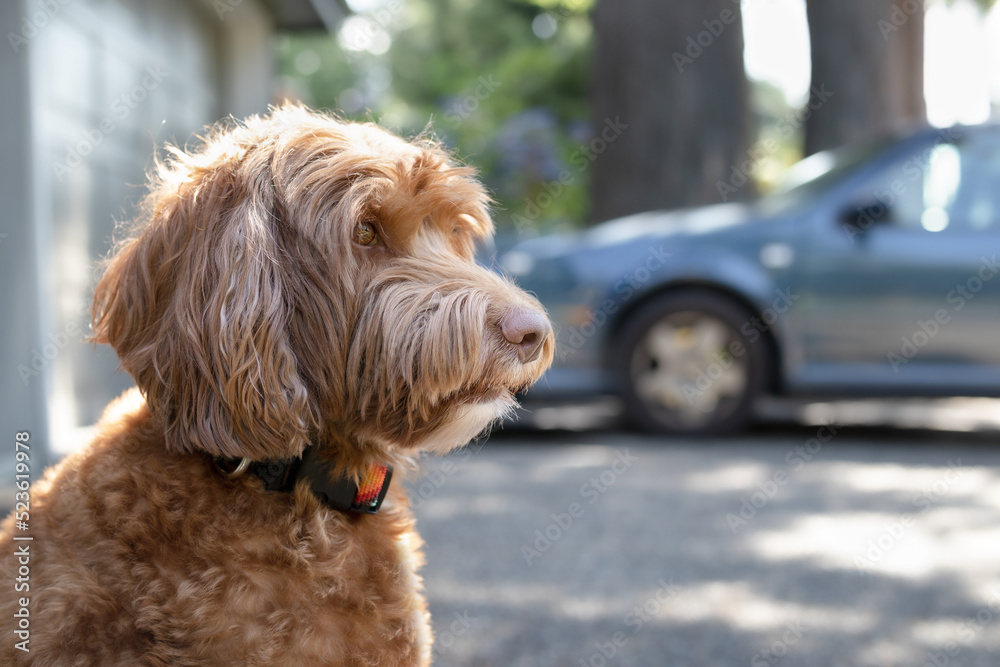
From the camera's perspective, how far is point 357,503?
1.87 metres

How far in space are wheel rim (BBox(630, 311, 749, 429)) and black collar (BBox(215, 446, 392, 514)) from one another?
15.9 feet

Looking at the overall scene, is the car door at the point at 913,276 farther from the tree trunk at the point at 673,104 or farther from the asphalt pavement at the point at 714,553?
the tree trunk at the point at 673,104

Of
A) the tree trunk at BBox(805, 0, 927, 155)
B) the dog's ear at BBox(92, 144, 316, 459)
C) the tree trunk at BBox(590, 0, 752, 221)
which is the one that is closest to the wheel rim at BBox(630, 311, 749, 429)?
the tree trunk at BBox(590, 0, 752, 221)

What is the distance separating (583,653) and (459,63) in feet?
91.8

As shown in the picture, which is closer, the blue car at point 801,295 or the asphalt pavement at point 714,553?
the asphalt pavement at point 714,553

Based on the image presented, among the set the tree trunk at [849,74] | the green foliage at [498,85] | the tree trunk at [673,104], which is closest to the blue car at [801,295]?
the green foliage at [498,85]

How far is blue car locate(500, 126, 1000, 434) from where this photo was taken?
6273 millimetres

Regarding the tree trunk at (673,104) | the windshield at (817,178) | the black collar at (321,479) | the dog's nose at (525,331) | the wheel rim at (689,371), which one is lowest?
the wheel rim at (689,371)

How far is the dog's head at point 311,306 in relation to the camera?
1.63m

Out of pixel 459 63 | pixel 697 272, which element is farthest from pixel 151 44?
pixel 459 63

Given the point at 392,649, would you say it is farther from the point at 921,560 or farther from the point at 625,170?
the point at 625,170

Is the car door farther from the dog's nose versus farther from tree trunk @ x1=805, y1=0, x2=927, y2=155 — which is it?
tree trunk @ x1=805, y1=0, x2=927, y2=155

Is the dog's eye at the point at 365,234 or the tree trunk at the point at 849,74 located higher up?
the tree trunk at the point at 849,74

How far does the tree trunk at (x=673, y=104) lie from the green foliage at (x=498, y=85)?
4.84 feet
